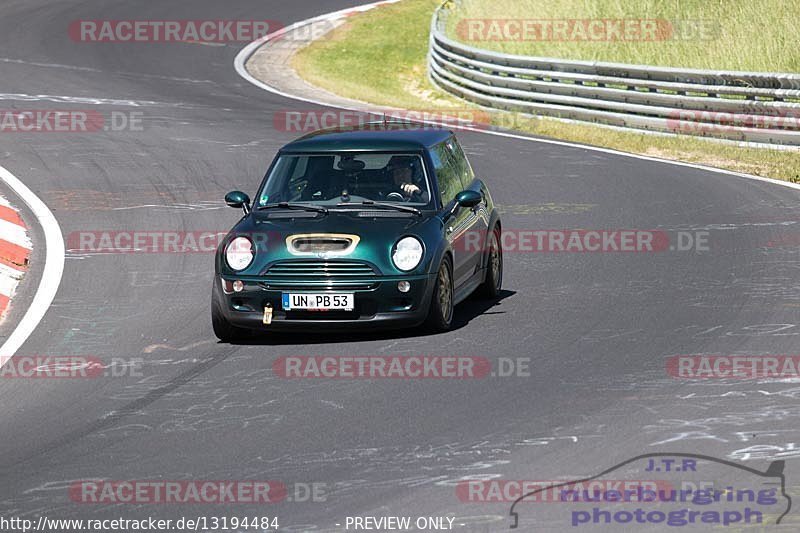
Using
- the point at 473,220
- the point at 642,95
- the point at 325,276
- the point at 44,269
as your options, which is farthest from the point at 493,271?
the point at 642,95

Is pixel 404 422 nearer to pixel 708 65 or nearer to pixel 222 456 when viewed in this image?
pixel 222 456

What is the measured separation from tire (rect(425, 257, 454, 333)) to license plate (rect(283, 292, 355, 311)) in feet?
2.03

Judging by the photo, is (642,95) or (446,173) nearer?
(446,173)

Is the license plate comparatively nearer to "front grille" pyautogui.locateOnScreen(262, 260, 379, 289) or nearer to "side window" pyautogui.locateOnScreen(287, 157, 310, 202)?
"front grille" pyautogui.locateOnScreen(262, 260, 379, 289)

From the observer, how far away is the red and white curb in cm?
1257

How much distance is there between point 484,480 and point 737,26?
76.6 feet

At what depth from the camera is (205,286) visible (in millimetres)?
12773

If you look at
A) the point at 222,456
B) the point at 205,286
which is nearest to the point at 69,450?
the point at 222,456

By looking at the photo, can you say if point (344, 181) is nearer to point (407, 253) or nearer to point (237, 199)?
point (237, 199)

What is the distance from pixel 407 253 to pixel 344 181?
120 centimetres

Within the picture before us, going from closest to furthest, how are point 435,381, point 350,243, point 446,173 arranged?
point 435,381
point 350,243
point 446,173

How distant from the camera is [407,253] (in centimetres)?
1063

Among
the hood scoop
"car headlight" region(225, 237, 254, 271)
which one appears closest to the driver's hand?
the hood scoop

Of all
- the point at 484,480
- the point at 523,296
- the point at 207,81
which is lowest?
the point at 207,81
